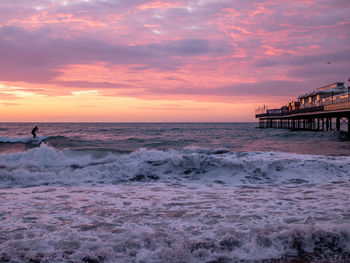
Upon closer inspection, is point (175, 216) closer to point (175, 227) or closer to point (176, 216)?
point (176, 216)

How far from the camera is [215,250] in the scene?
402 centimetres

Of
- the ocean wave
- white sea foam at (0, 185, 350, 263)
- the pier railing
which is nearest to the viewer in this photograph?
white sea foam at (0, 185, 350, 263)

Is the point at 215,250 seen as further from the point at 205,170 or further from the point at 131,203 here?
the point at 205,170

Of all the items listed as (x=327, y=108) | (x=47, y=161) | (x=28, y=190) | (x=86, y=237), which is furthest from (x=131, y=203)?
(x=327, y=108)

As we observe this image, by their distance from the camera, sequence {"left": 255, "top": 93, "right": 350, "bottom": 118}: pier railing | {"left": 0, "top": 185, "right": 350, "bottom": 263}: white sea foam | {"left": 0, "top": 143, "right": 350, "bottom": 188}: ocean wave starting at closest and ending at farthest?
{"left": 0, "top": 185, "right": 350, "bottom": 263}: white sea foam → {"left": 0, "top": 143, "right": 350, "bottom": 188}: ocean wave → {"left": 255, "top": 93, "right": 350, "bottom": 118}: pier railing

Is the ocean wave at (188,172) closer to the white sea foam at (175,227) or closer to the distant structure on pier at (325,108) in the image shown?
the white sea foam at (175,227)

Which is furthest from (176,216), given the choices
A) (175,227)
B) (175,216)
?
(175,227)

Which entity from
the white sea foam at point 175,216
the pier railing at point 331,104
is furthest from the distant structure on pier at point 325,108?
the white sea foam at point 175,216

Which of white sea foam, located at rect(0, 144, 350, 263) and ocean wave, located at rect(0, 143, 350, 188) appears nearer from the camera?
white sea foam, located at rect(0, 144, 350, 263)

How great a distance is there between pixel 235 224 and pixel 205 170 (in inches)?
246

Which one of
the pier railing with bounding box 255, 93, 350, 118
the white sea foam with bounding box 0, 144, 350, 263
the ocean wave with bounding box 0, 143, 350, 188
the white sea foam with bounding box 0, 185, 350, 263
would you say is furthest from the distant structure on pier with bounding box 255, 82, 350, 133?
the white sea foam with bounding box 0, 185, 350, 263

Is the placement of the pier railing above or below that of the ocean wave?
above

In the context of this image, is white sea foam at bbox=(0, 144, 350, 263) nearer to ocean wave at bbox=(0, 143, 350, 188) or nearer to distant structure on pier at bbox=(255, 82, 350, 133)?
ocean wave at bbox=(0, 143, 350, 188)

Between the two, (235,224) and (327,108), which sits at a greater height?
(327,108)
